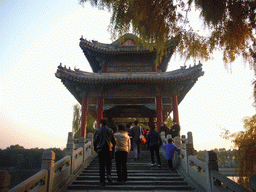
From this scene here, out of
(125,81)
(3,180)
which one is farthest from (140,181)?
(125,81)

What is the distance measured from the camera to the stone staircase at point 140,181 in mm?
4789

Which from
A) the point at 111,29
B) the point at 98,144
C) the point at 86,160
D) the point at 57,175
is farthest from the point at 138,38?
the point at 86,160

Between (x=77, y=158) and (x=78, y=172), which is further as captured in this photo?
(x=77, y=158)

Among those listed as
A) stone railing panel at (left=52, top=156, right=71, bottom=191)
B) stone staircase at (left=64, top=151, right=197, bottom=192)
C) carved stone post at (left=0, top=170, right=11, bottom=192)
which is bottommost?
stone staircase at (left=64, top=151, right=197, bottom=192)

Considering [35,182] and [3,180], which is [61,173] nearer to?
[35,182]

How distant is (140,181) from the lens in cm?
524

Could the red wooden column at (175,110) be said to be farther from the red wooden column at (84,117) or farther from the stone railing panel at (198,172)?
the stone railing panel at (198,172)

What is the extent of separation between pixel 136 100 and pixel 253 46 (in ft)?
30.6

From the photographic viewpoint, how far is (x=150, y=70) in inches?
501

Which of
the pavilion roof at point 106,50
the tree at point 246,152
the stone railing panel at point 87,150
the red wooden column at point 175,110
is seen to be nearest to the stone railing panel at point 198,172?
the tree at point 246,152

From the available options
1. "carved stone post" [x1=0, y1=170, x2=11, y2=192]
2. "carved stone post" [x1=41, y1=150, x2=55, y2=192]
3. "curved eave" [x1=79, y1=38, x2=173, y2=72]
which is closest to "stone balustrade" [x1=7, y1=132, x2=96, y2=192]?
"carved stone post" [x1=41, y1=150, x2=55, y2=192]

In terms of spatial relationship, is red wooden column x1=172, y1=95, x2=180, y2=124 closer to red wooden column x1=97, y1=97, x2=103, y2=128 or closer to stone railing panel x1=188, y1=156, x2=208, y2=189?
red wooden column x1=97, y1=97, x2=103, y2=128

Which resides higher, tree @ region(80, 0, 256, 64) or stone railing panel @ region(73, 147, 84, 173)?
tree @ region(80, 0, 256, 64)

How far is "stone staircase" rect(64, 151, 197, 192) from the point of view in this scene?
15.7ft
